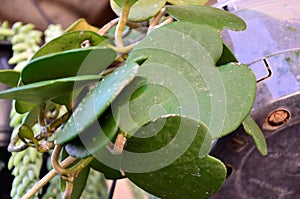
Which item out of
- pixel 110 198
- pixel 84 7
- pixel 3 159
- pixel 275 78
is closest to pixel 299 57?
pixel 275 78

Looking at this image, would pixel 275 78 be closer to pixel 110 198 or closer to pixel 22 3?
pixel 110 198

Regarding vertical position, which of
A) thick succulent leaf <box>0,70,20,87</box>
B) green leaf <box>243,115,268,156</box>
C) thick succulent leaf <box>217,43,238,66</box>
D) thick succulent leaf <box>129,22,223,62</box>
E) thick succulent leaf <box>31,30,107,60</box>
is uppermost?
thick succulent leaf <box>129,22,223,62</box>

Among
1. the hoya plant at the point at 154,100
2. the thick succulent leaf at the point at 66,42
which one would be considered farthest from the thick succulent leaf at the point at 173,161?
the thick succulent leaf at the point at 66,42

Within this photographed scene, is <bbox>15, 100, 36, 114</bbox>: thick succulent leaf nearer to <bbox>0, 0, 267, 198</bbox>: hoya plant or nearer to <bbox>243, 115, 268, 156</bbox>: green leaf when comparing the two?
<bbox>0, 0, 267, 198</bbox>: hoya plant

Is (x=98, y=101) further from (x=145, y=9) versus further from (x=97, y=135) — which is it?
(x=145, y=9)

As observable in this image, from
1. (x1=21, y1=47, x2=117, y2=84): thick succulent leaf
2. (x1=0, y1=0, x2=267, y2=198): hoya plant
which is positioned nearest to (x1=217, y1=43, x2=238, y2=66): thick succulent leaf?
(x1=0, y1=0, x2=267, y2=198): hoya plant

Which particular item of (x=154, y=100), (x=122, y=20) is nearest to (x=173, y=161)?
(x=154, y=100)
